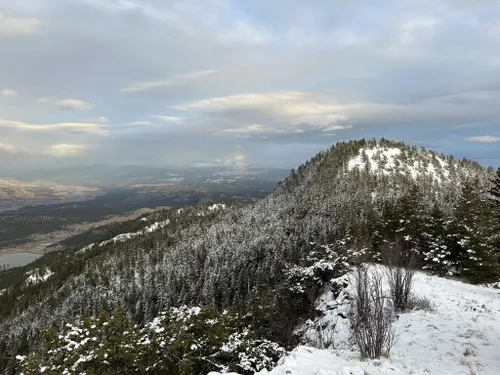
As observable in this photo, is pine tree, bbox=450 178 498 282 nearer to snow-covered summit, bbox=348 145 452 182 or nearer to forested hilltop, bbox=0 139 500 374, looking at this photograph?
forested hilltop, bbox=0 139 500 374

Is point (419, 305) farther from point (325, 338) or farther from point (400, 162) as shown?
point (400, 162)

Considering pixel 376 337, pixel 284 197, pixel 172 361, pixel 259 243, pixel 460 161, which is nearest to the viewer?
pixel 376 337

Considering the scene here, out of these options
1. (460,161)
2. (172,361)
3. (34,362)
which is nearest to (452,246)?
(172,361)

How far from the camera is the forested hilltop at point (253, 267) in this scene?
57.5 feet

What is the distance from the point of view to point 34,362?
1428 centimetres

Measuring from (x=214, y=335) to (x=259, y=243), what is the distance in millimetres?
90052

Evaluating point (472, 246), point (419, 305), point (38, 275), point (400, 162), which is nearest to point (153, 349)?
point (419, 305)

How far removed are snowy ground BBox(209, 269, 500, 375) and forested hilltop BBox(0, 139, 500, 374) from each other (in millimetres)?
4661

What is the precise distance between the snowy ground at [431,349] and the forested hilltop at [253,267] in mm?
4661

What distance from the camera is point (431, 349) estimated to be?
14516 mm

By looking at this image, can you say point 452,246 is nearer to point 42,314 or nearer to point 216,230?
point 216,230

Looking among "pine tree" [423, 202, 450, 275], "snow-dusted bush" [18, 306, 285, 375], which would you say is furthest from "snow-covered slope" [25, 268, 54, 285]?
"snow-dusted bush" [18, 306, 285, 375]

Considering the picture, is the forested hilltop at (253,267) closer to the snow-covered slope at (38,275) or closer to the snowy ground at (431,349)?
the snow-covered slope at (38,275)

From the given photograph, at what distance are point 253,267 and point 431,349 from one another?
292 ft
